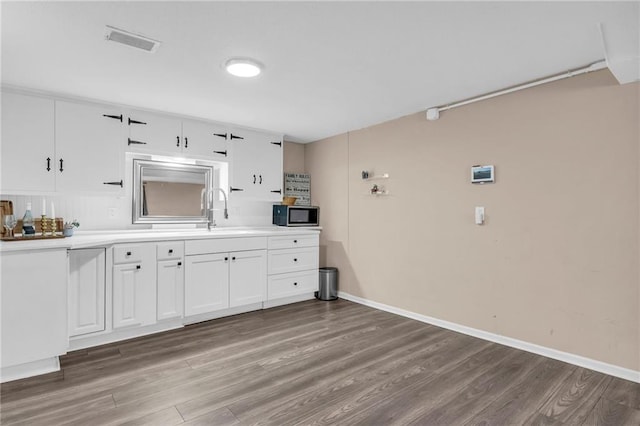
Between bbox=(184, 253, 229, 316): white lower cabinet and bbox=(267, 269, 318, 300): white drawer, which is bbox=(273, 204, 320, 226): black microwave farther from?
bbox=(184, 253, 229, 316): white lower cabinet

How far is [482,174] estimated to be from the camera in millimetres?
3090

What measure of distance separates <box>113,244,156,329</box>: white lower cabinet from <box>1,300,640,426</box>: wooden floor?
0.66ft

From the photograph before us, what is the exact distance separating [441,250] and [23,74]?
383cm

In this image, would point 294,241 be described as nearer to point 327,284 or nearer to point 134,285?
point 327,284

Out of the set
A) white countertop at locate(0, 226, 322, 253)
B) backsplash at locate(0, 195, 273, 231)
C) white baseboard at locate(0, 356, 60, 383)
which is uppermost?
backsplash at locate(0, 195, 273, 231)

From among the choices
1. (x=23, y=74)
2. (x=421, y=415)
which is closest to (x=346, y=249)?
(x=421, y=415)

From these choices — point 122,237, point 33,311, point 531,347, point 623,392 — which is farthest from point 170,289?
point 623,392

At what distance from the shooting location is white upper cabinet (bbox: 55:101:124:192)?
10.1 feet

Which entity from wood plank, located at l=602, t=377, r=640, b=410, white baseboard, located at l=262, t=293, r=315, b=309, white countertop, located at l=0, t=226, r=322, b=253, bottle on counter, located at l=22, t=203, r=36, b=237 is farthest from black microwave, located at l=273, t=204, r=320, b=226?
wood plank, located at l=602, t=377, r=640, b=410

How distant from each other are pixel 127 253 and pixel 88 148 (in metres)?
1.07

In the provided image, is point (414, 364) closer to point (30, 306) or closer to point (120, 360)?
point (120, 360)

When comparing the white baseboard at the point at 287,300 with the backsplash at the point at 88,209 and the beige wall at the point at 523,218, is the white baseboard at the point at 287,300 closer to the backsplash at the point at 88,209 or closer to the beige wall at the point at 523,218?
the beige wall at the point at 523,218

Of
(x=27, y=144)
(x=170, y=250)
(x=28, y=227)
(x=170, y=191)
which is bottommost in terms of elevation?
(x=170, y=250)

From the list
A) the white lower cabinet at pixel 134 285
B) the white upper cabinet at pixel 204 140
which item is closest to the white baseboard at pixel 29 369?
the white lower cabinet at pixel 134 285
